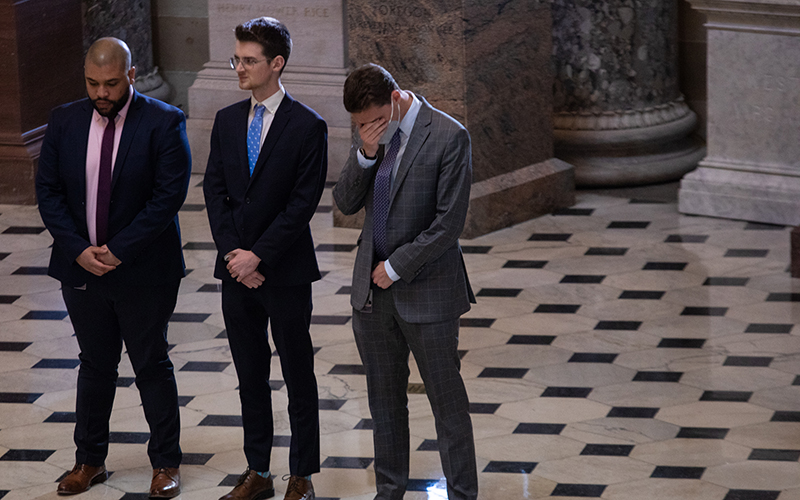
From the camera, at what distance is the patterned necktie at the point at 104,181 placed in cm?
492

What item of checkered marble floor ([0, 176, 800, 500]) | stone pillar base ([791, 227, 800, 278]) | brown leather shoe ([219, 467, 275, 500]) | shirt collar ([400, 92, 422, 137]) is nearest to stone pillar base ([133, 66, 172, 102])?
checkered marble floor ([0, 176, 800, 500])

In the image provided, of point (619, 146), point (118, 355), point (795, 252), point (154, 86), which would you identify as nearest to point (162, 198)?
point (118, 355)

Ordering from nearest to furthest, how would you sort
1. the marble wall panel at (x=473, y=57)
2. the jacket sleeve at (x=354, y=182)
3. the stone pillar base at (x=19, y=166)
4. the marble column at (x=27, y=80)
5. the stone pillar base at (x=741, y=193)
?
the jacket sleeve at (x=354, y=182) → the marble wall panel at (x=473, y=57) → the stone pillar base at (x=741, y=193) → the marble column at (x=27, y=80) → the stone pillar base at (x=19, y=166)

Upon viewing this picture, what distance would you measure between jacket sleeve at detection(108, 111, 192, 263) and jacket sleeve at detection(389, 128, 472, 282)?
97 cm

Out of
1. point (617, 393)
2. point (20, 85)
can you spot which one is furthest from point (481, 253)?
point (20, 85)

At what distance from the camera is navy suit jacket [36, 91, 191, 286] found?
4926 millimetres

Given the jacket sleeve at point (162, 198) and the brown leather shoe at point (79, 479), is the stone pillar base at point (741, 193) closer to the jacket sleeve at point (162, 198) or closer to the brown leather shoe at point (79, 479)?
the jacket sleeve at point (162, 198)

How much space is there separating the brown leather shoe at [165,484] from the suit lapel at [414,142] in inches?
61.5

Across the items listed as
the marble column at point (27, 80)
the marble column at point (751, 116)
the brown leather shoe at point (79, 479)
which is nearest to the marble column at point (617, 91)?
the marble column at point (751, 116)

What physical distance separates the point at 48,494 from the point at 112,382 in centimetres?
52

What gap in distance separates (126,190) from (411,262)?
3.89 feet

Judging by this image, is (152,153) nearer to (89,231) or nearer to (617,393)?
(89,231)

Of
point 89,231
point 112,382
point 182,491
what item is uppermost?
point 89,231

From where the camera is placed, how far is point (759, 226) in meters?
9.14
